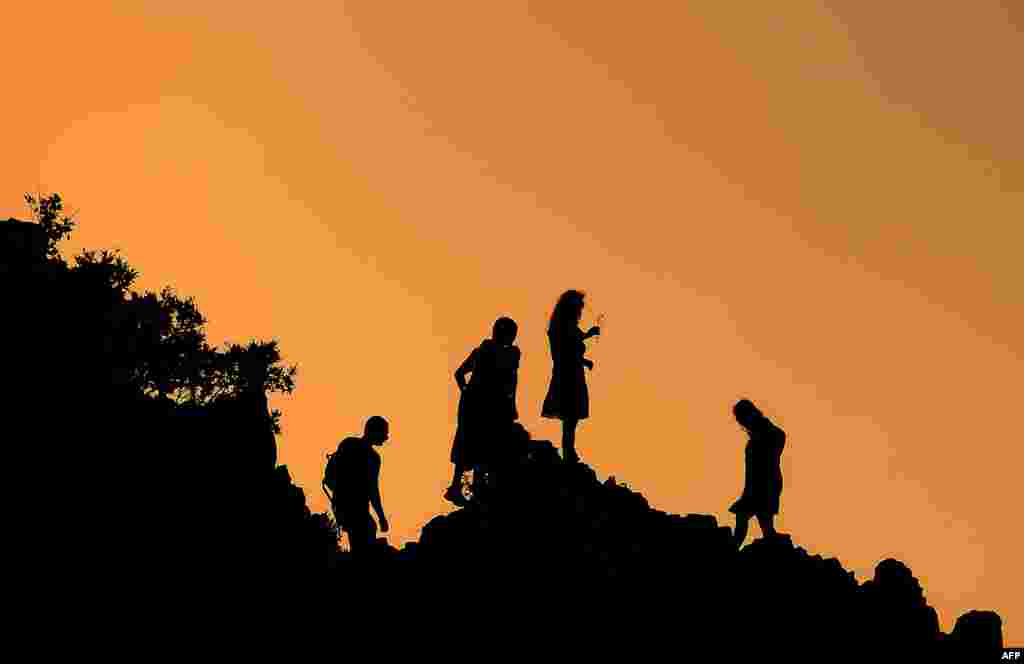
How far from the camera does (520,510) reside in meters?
23.5

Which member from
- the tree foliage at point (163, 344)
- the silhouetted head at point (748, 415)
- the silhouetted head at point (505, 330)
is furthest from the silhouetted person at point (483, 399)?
the tree foliage at point (163, 344)

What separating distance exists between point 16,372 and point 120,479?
5912mm

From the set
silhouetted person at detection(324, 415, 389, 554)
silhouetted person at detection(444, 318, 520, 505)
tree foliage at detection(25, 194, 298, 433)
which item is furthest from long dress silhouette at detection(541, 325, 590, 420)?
tree foliage at detection(25, 194, 298, 433)

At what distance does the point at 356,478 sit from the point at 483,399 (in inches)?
104

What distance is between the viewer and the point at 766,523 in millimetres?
23797

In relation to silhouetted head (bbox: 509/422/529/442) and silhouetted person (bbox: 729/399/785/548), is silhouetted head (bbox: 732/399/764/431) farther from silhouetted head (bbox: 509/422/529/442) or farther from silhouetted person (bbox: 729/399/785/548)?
silhouetted head (bbox: 509/422/529/442)

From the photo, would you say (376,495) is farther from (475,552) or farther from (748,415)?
(748,415)

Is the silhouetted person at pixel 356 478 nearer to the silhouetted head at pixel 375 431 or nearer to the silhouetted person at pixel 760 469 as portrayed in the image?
the silhouetted head at pixel 375 431

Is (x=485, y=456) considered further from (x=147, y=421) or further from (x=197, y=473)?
(x=147, y=421)

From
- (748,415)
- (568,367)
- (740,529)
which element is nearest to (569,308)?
(568,367)

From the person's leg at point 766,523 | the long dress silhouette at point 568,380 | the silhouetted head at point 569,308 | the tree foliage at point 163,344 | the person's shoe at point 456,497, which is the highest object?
the tree foliage at point 163,344

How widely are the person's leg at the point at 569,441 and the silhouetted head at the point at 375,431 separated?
10.8ft

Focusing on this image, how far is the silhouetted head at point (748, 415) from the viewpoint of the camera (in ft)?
77.9

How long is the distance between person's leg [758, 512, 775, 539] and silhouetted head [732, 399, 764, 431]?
156 centimetres
